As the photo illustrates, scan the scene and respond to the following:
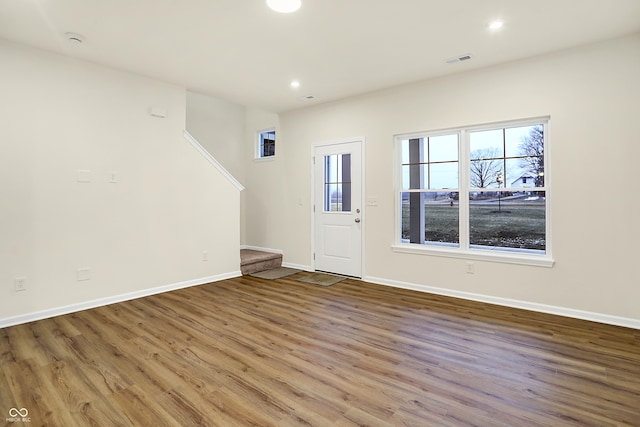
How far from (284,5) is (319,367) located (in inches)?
108

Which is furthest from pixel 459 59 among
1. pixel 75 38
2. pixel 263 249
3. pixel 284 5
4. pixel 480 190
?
pixel 263 249

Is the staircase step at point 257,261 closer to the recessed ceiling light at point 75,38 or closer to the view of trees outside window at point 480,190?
the view of trees outside window at point 480,190

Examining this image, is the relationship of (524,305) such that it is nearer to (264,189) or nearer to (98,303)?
(264,189)

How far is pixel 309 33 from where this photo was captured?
3.13 m

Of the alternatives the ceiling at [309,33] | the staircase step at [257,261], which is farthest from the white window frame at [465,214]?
the staircase step at [257,261]

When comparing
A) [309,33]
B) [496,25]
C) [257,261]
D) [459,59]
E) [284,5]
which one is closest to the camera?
[284,5]

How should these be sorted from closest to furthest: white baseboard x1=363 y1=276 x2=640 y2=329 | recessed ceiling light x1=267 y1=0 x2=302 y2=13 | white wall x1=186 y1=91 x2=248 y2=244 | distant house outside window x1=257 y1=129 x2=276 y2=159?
1. recessed ceiling light x1=267 y1=0 x2=302 y2=13
2. white baseboard x1=363 y1=276 x2=640 y2=329
3. white wall x1=186 y1=91 x2=248 y2=244
4. distant house outside window x1=257 y1=129 x2=276 y2=159

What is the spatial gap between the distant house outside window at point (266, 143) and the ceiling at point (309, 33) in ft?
7.41

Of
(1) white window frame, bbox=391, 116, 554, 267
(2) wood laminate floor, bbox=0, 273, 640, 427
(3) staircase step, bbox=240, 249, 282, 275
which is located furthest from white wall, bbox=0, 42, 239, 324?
(1) white window frame, bbox=391, 116, 554, 267

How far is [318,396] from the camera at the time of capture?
209cm

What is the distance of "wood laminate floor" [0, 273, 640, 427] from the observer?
1.92m

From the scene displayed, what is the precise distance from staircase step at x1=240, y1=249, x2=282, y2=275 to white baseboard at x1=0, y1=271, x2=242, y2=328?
0.40 meters

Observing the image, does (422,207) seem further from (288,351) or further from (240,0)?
(240,0)

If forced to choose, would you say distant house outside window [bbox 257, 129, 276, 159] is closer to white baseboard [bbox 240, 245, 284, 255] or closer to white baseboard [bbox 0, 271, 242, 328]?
white baseboard [bbox 240, 245, 284, 255]
